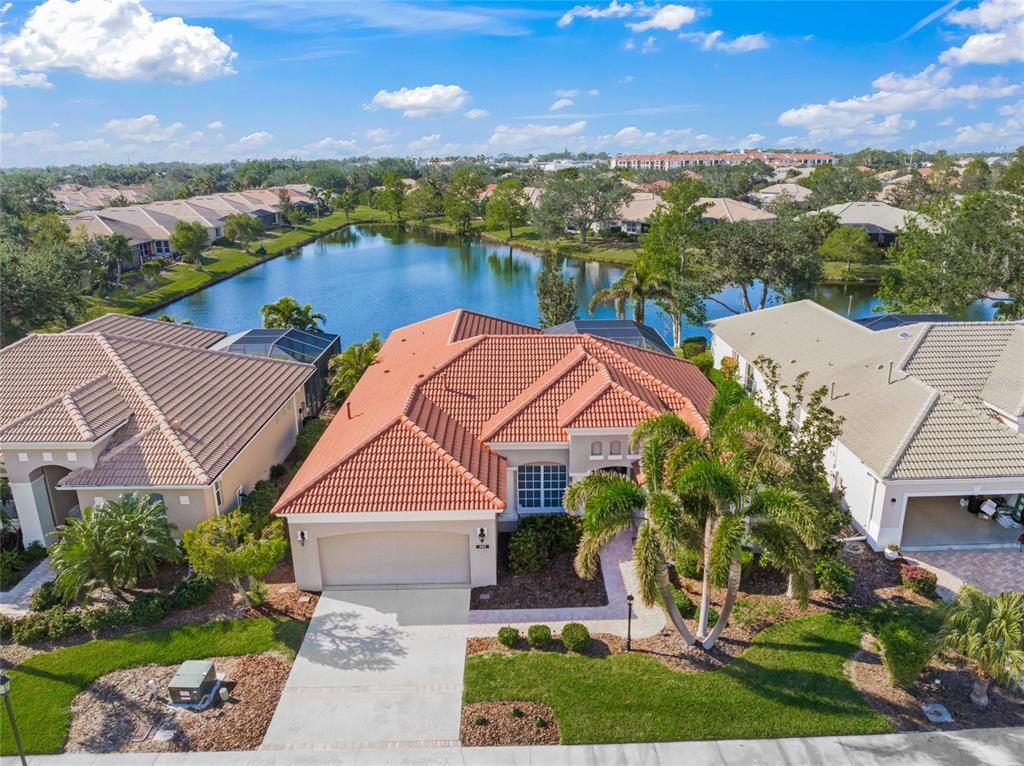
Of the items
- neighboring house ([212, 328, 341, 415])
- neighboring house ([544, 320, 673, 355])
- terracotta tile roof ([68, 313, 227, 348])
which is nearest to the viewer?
terracotta tile roof ([68, 313, 227, 348])

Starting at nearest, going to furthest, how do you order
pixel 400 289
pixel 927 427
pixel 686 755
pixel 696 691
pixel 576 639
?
pixel 686 755
pixel 696 691
pixel 576 639
pixel 927 427
pixel 400 289

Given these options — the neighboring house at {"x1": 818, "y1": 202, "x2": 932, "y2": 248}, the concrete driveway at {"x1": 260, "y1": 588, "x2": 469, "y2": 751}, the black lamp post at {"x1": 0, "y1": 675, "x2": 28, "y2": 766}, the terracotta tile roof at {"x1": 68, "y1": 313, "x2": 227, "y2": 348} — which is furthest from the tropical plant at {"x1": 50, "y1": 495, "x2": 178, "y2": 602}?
the neighboring house at {"x1": 818, "y1": 202, "x2": 932, "y2": 248}

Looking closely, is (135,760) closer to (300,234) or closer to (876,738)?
(876,738)

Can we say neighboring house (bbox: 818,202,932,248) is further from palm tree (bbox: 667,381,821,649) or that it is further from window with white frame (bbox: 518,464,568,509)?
palm tree (bbox: 667,381,821,649)

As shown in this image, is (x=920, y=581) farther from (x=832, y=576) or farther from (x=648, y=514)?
(x=648, y=514)

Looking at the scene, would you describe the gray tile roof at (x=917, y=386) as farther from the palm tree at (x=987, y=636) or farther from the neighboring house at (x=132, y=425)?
the neighboring house at (x=132, y=425)

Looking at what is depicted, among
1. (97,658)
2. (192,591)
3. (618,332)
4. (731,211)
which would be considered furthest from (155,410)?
(731,211)
